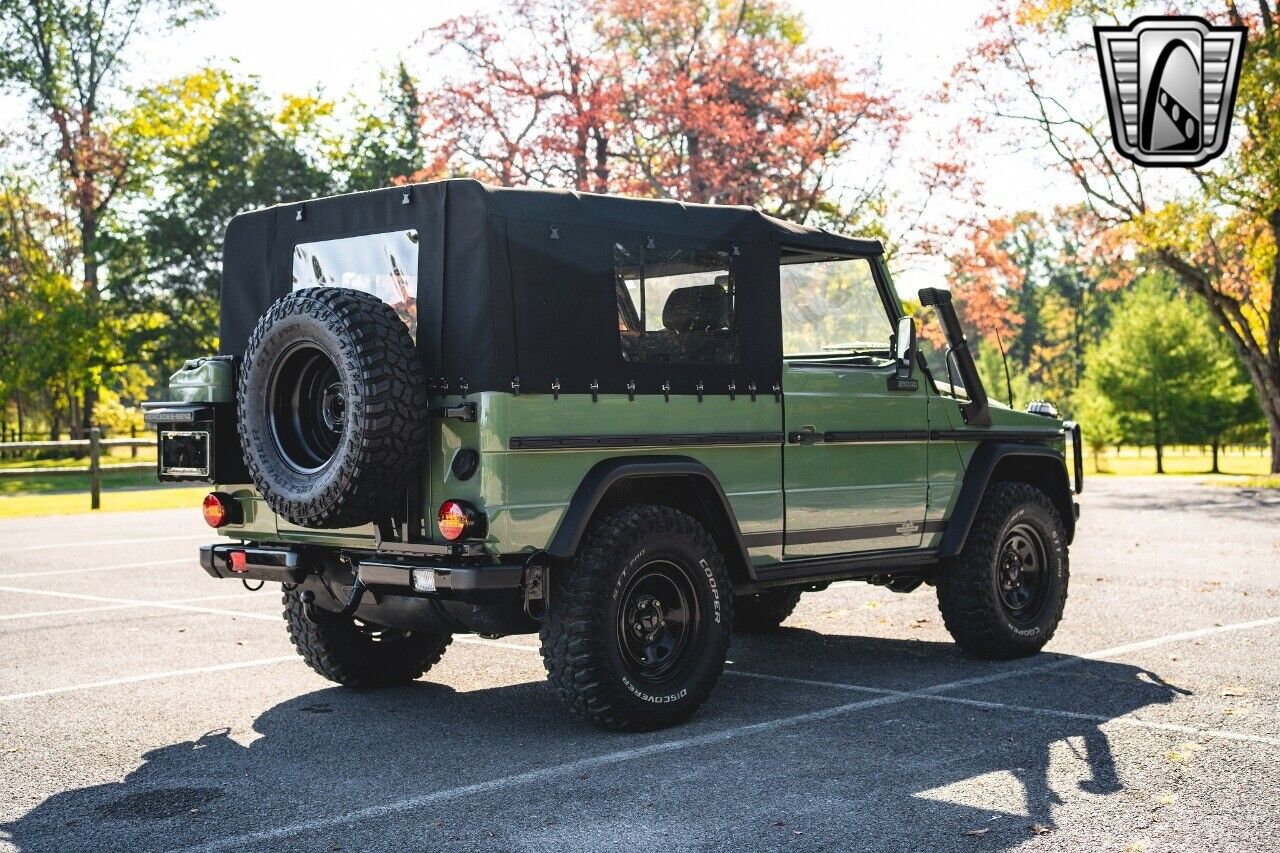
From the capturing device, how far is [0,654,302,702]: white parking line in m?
7.57

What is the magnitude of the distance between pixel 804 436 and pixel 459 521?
218 cm

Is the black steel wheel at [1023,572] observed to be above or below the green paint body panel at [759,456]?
below

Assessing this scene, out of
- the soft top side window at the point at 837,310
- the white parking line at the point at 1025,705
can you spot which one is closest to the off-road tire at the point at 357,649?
the white parking line at the point at 1025,705

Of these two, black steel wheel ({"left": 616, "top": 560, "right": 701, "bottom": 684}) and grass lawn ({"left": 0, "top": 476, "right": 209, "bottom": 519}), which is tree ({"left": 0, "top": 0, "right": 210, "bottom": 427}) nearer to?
grass lawn ({"left": 0, "top": 476, "right": 209, "bottom": 519})

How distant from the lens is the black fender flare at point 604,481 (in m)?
6.29

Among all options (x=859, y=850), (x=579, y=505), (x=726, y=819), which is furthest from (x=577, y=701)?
(x=859, y=850)

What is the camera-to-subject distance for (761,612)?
959cm

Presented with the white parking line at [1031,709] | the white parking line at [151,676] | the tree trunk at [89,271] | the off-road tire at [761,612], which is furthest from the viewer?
the tree trunk at [89,271]

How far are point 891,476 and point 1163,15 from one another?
73.5ft

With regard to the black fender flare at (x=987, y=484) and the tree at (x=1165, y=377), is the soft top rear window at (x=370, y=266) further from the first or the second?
the tree at (x=1165, y=377)

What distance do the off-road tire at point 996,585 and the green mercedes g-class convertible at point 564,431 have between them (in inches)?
1.0

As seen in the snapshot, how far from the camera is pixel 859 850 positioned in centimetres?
467

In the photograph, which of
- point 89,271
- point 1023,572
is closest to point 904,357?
point 1023,572

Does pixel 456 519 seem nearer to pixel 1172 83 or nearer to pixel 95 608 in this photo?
pixel 95 608
